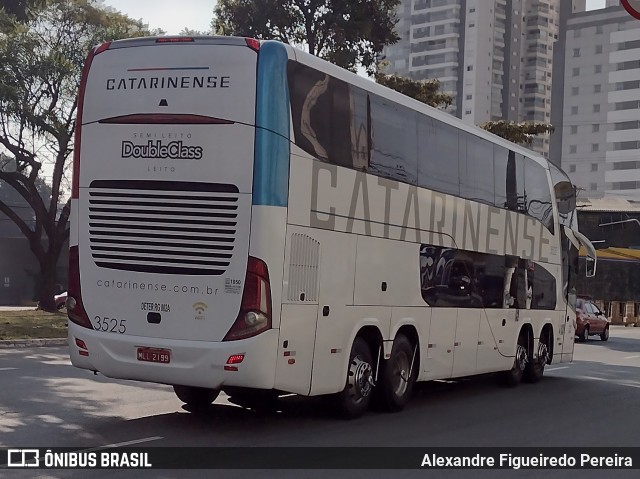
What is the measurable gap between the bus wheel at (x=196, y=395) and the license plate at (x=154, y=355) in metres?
2.15

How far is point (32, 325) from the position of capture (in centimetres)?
2956

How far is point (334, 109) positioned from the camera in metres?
11.8

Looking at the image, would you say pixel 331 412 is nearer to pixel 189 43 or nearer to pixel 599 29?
pixel 189 43

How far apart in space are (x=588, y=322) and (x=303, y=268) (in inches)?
1180

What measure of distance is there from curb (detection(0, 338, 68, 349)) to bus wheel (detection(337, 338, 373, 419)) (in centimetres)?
1308

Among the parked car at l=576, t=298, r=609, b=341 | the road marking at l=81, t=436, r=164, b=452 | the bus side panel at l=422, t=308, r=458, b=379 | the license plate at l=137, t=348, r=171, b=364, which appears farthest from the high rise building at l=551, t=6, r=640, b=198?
the road marking at l=81, t=436, r=164, b=452

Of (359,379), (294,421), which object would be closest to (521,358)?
(359,379)

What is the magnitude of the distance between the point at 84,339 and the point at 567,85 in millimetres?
139677

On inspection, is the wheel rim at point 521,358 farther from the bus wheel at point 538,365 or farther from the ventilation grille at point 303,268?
the ventilation grille at point 303,268

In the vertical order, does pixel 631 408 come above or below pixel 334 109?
below

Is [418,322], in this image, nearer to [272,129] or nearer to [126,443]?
[272,129]

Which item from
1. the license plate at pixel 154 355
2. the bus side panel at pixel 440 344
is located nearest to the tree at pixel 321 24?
the bus side panel at pixel 440 344

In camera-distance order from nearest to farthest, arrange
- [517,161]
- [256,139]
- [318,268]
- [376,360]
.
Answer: [256,139], [318,268], [376,360], [517,161]

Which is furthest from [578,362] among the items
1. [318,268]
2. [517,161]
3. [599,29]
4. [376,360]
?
[599,29]
